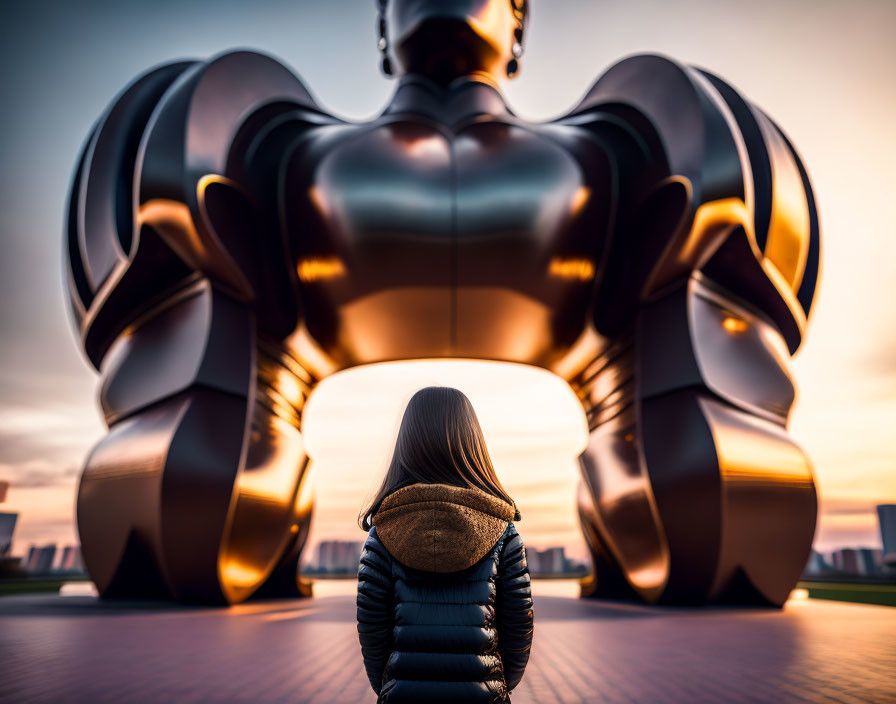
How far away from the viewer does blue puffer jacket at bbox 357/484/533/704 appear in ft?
4.83

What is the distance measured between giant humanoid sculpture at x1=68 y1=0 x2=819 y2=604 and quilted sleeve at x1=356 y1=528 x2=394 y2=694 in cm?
549

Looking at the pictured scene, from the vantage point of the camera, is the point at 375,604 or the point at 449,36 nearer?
the point at 375,604

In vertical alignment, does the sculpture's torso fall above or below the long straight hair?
above

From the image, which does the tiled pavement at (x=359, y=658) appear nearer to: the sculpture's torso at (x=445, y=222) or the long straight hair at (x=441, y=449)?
the long straight hair at (x=441, y=449)

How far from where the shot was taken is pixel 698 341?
22.9ft

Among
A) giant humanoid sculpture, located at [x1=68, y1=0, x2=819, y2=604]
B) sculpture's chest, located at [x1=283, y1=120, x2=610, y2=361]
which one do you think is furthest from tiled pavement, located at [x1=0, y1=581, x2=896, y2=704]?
sculpture's chest, located at [x1=283, y1=120, x2=610, y2=361]

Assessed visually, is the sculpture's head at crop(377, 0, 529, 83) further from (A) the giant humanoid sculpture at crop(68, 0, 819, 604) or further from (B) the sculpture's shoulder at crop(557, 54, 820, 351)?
(B) the sculpture's shoulder at crop(557, 54, 820, 351)

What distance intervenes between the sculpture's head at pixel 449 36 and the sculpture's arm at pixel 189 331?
5.68 ft

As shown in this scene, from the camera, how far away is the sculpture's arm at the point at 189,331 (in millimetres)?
6570

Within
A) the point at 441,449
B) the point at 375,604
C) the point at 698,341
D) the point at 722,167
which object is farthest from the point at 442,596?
the point at 722,167

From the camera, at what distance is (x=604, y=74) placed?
332 inches

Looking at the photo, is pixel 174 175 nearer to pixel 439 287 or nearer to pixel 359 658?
pixel 439 287

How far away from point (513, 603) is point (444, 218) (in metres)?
6.24

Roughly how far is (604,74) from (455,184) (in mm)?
2894
